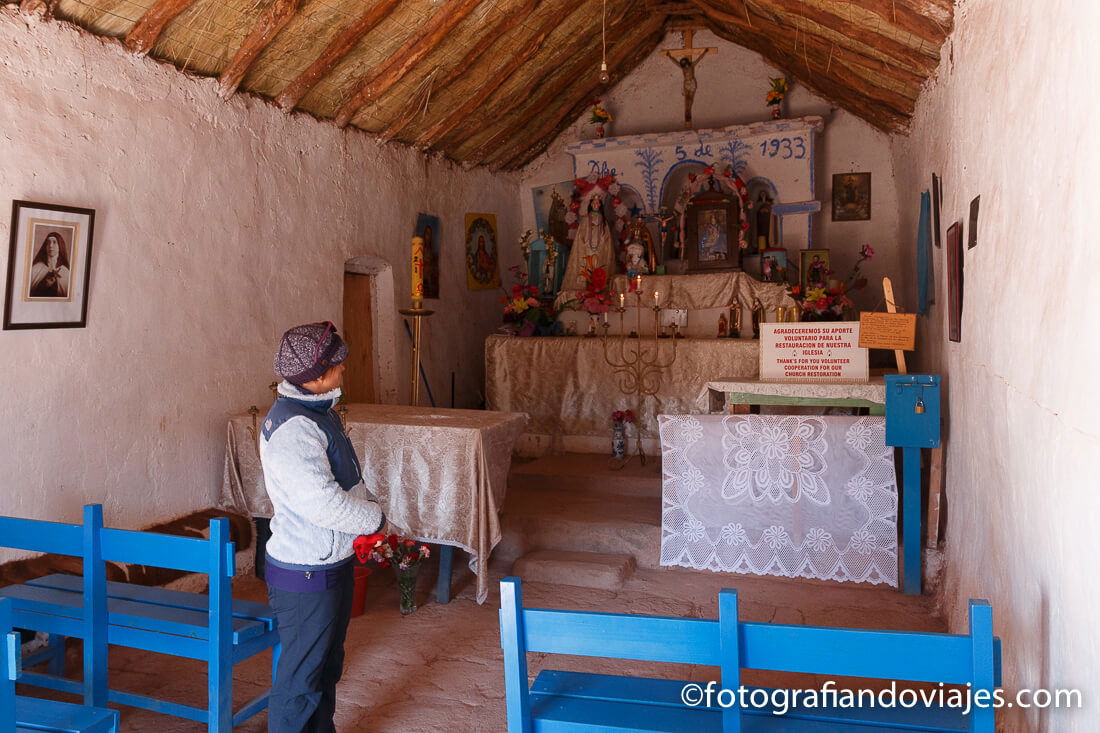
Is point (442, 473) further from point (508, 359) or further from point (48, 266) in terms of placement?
point (508, 359)

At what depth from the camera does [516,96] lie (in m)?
7.57

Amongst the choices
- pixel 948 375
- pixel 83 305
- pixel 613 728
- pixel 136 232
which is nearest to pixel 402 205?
pixel 136 232

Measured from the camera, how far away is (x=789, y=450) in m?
4.58

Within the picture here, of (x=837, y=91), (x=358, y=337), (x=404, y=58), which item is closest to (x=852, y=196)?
(x=837, y=91)

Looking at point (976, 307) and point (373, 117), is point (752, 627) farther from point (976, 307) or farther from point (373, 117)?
point (373, 117)

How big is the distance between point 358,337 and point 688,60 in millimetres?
4925

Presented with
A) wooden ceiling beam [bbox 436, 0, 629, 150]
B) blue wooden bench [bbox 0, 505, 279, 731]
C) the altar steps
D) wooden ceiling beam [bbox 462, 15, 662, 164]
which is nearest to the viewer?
blue wooden bench [bbox 0, 505, 279, 731]

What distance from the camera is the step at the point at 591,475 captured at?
627cm

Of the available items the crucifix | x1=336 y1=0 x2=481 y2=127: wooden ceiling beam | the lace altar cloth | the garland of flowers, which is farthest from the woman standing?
the crucifix

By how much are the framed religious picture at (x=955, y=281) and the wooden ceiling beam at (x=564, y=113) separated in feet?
17.3

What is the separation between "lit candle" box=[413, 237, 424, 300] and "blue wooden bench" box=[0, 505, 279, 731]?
209 cm

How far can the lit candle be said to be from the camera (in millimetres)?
4680

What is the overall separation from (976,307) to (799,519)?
1751mm

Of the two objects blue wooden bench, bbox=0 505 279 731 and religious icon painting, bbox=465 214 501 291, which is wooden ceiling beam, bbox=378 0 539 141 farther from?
blue wooden bench, bbox=0 505 279 731
